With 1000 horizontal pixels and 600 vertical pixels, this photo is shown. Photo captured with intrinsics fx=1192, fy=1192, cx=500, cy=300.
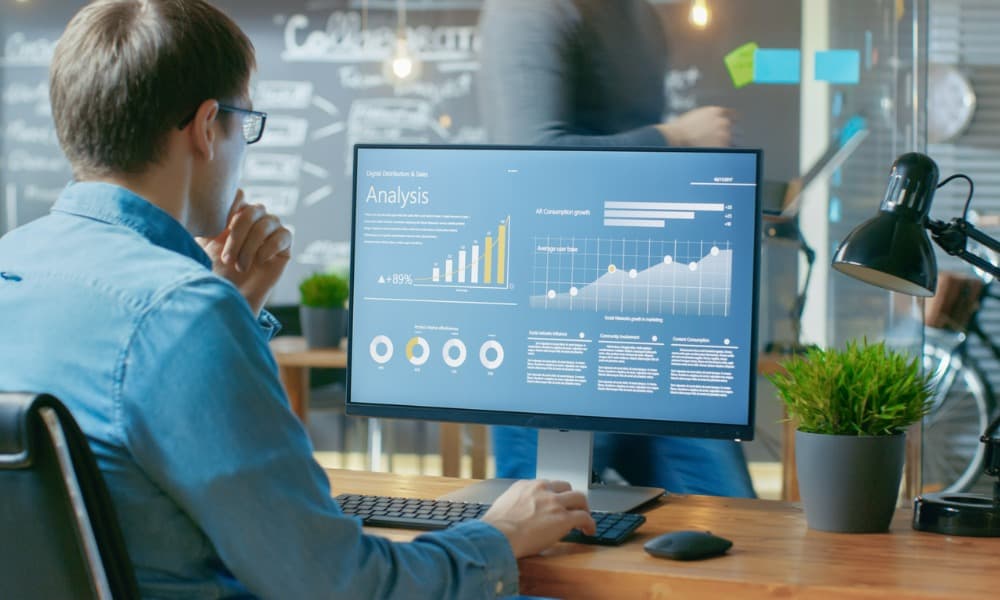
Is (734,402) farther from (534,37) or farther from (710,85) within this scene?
(710,85)

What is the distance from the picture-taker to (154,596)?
1047mm

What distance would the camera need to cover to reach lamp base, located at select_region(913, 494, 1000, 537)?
143cm

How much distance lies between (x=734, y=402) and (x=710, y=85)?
11.0ft

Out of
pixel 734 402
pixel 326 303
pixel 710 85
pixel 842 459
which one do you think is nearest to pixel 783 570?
pixel 842 459

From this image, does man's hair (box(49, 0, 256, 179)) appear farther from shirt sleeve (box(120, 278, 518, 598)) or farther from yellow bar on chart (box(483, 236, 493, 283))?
yellow bar on chart (box(483, 236, 493, 283))

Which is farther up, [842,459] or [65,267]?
[65,267]

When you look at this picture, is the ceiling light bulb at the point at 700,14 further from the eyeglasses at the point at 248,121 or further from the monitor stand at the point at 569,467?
the eyeglasses at the point at 248,121

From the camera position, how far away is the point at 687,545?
4.22 feet

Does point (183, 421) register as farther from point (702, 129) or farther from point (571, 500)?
point (702, 129)

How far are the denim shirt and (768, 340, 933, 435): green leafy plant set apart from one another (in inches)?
21.7

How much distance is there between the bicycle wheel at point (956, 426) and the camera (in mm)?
4938

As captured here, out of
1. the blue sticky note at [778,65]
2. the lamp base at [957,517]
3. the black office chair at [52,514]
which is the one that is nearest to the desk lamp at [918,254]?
the lamp base at [957,517]

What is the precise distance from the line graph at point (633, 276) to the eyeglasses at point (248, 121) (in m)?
0.41

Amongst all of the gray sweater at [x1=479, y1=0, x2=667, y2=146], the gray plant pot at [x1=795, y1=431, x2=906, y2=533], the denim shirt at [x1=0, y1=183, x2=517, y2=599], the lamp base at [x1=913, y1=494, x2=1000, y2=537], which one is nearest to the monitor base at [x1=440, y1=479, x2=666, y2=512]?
the gray plant pot at [x1=795, y1=431, x2=906, y2=533]
